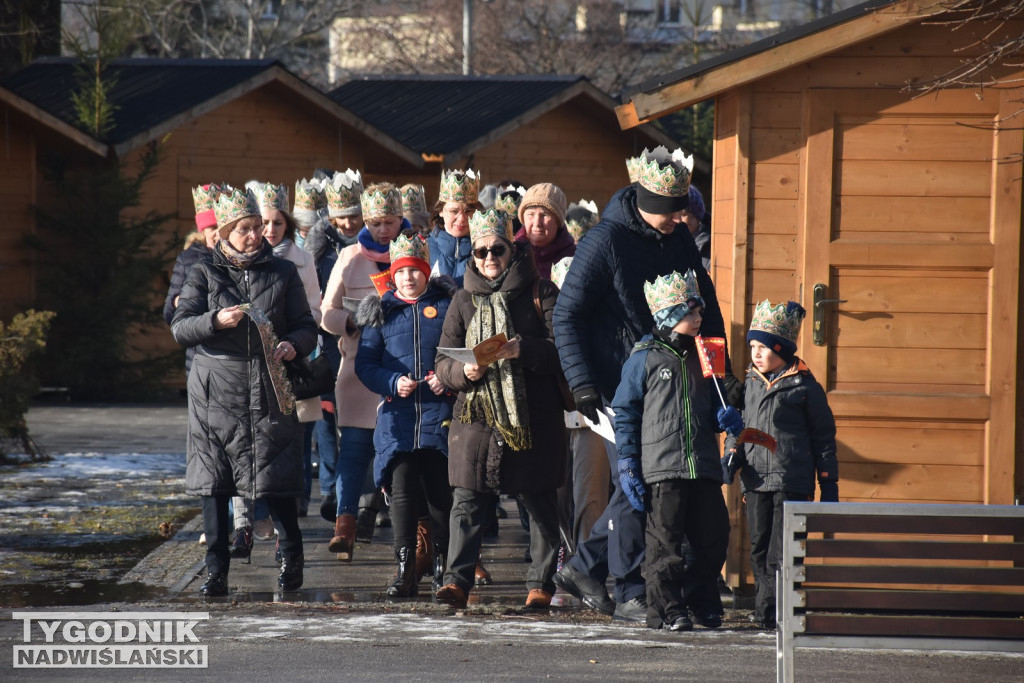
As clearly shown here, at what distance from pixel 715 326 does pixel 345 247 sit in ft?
9.87

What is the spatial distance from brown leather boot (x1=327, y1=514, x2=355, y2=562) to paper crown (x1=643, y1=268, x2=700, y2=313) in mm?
2598

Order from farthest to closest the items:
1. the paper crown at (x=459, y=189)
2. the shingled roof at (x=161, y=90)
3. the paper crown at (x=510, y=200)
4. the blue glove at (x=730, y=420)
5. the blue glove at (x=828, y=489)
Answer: the shingled roof at (x=161, y=90) < the paper crown at (x=510, y=200) < the paper crown at (x=459, y=189) < the blue glove at (x=828, y=489) < the blue glove at (x=730, y=420)

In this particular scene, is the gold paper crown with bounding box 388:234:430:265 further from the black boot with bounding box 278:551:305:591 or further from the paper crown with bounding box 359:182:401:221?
the black boot with bounding box 278:551:305:591

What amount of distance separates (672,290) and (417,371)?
5.01ft

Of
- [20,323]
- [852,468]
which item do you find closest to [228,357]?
[852,468]

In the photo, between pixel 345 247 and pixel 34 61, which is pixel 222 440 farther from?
pixel 34 61

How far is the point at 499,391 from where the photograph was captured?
6.87m

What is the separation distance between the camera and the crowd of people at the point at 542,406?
6.51 metres

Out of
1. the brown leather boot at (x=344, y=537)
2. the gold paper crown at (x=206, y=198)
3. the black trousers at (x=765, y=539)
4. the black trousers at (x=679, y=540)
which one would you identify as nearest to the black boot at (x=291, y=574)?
the brown leather boot at (x=344, y=537)

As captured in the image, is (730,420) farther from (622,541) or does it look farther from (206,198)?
(206,198)

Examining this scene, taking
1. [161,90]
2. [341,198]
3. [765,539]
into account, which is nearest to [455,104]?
[161,90]

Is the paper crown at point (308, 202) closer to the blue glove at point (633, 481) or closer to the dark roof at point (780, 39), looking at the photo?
the dark roof at point (780, 39)

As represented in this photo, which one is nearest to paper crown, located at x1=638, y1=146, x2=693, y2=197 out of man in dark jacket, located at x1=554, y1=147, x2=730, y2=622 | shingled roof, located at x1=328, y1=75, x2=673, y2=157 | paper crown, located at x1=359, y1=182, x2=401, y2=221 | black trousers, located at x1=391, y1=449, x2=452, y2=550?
man in dark jacket, located at x1=554, y1=147, x2=730, y2=622

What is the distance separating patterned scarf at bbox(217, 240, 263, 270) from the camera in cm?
741
